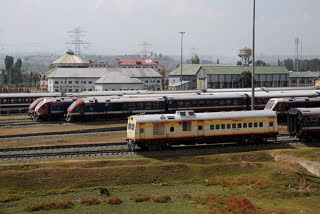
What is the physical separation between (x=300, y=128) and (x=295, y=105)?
13.4 meters

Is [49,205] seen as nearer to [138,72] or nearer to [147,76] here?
[147,76]

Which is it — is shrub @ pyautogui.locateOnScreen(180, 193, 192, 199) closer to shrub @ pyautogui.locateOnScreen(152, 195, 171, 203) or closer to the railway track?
shrub @ pyautogui.locateOnScreen(152, 195, 171, 203)

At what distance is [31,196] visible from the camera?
2866 cm

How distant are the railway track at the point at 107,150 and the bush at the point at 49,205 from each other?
25.2 feet

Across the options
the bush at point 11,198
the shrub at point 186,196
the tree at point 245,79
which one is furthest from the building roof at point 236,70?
the bush at point 11,198

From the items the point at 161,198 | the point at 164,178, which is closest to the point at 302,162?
the point at 164,178

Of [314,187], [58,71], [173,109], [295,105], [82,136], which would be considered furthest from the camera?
[58,71]

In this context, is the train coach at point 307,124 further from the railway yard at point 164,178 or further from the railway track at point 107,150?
the railway track at point 107,150


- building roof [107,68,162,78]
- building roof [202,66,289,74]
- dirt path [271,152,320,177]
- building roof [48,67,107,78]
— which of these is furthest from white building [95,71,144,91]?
dirt path [271,152,320,177]

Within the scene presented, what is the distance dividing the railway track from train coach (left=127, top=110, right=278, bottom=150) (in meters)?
0.78

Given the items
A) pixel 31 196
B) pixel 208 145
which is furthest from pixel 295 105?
pixel 31 196

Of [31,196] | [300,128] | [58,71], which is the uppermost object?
[58,71]

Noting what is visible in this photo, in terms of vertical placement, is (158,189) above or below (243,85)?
below

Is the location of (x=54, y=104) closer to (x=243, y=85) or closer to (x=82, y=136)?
(x=82, y=136)
